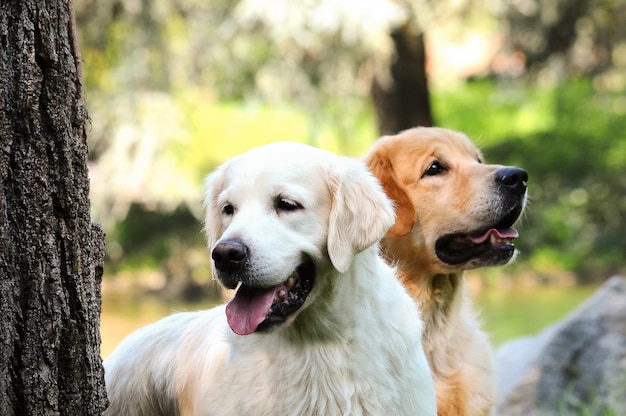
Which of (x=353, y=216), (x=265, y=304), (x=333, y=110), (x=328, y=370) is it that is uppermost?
(x=333, y=110)

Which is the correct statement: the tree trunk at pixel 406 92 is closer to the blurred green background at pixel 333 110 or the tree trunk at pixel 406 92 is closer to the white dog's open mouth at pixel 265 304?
the blurred green background at pixel 333 110

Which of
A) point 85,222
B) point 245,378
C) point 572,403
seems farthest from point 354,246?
point 572,403

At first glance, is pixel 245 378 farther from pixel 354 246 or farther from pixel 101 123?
pixel 101 123

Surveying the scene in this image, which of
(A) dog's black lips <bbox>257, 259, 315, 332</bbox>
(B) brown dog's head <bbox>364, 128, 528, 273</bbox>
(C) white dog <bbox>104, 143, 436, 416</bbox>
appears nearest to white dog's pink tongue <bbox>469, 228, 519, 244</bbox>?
(B) brown dog's head <bbox>364, 128, 528, 273</bbox>

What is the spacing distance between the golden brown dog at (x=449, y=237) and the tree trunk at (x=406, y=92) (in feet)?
20.9

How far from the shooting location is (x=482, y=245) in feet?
14.1

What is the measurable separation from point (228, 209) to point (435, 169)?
1.39 meters

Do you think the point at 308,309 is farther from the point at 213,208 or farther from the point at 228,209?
the point at 213,208

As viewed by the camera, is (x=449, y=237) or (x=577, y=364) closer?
(x=449, y=237)

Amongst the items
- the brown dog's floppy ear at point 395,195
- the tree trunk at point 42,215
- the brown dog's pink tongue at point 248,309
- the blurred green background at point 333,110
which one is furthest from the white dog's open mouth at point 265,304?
the blurred green background at point 333,110

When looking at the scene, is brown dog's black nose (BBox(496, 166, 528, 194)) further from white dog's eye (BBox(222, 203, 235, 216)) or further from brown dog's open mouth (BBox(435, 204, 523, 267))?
white dog's eye (BBox(222, 203, 235, 216))

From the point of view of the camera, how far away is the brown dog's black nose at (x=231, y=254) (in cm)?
300

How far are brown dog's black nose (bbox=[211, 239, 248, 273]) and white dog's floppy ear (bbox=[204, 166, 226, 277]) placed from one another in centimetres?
46

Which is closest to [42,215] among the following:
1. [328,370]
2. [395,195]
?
[328,370]
